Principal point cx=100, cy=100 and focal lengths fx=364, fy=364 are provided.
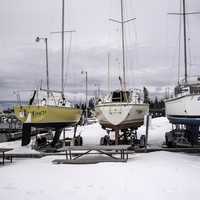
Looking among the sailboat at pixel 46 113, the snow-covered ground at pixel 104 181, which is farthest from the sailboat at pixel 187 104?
the sailboat at pixel 46 113

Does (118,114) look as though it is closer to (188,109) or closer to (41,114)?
(41,114)

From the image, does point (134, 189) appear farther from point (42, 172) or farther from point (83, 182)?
point (42, 172)

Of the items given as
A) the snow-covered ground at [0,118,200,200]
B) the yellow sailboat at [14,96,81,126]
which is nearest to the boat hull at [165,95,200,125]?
the snow-covered ground at [0,118,200,200]

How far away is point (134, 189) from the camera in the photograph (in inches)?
298

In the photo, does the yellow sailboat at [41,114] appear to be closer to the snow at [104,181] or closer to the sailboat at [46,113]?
the sailboat at [46,113]

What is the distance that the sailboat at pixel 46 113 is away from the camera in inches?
697

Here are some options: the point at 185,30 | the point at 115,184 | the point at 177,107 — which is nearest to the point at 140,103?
the point at 177,107

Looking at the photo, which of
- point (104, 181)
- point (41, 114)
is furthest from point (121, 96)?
point (104, 181)

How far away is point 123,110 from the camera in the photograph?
57.0ft

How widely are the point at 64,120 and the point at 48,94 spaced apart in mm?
1782

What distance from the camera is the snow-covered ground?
719cm

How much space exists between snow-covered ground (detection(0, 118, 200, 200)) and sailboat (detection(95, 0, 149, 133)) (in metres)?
6.50

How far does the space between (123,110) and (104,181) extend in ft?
30.4

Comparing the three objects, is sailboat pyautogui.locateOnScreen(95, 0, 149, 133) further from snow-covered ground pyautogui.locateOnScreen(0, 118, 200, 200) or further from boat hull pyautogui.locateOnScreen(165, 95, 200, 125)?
snow-covered ground pyautogui.locateOnScreen(0, 118, 200, 200)
